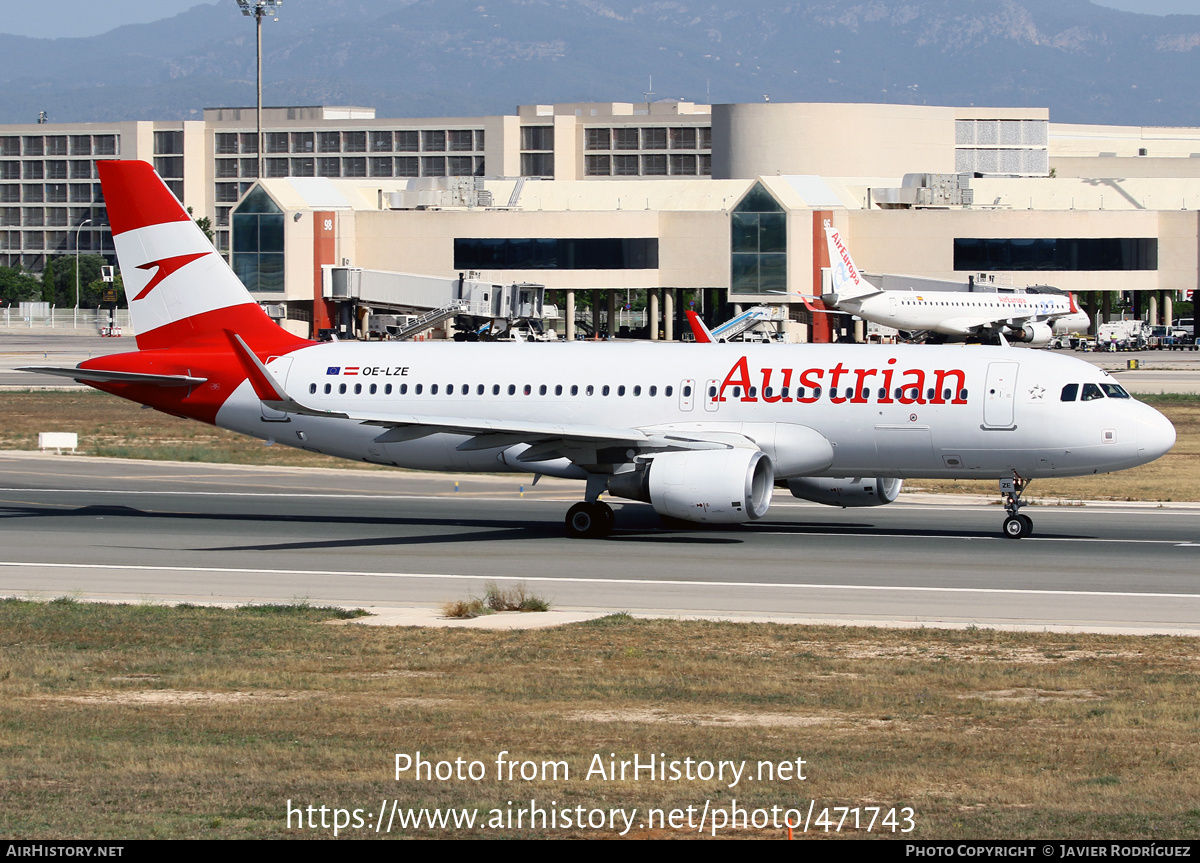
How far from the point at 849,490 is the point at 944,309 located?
250 ft

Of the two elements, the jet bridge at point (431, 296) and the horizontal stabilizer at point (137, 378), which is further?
the jet bridge at point (431, 296)

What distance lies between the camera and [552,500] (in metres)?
41.8

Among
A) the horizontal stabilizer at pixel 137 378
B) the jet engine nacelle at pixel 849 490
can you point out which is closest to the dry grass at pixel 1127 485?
the jet engine nacelle at pixel 849 490

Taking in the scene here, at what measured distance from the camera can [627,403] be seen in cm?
3447

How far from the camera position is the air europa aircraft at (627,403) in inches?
1262

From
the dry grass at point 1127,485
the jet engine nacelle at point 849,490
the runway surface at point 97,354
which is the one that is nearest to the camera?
the jet engine nacelle at point 849,490

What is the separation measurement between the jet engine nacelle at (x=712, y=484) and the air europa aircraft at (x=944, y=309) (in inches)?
3072

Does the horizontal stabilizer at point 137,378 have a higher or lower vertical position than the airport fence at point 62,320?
lower

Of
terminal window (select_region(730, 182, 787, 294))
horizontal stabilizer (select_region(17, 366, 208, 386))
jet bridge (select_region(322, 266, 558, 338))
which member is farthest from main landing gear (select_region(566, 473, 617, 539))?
terminal window (select_region(730, 182, 787, 294))

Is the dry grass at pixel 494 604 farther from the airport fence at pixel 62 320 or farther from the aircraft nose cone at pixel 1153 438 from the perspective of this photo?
the airport fence at pixel 62 320

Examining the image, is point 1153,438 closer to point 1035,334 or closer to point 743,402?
point 743,402

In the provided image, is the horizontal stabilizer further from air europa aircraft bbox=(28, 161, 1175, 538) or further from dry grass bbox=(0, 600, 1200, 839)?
dry grass bbox=(0, 600, 1200, 839)
